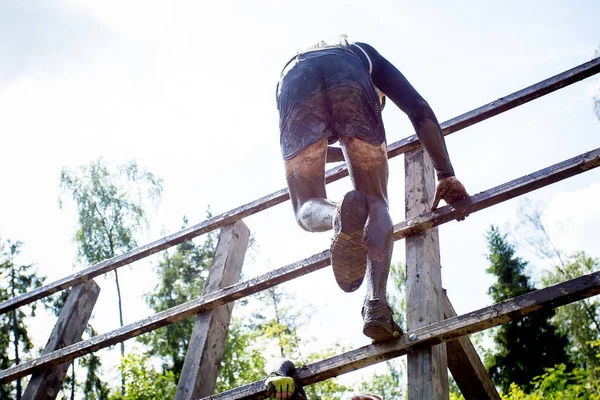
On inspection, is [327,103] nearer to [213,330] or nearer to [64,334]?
[213,330]

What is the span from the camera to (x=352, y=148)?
213 cm

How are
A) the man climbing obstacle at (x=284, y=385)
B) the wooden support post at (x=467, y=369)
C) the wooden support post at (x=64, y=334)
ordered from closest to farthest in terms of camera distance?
1. the man climbing obstacle at (x=284, y=385)
2. the wooden support post at (x=467, y=369)
3. the wooden support post at (x=64, y=334)

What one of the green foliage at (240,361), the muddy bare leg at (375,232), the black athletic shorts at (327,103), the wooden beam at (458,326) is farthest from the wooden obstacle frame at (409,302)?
the green foliage at (240,361)

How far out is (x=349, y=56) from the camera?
235cm

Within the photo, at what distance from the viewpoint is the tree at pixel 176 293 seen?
671 inches

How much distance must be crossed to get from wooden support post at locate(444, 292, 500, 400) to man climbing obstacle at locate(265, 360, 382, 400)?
0.76m

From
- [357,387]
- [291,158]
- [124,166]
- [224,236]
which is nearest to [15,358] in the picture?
[124,166]

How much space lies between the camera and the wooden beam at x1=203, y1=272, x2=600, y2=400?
1706 mm

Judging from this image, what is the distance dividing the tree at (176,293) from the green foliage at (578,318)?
12.2 meters

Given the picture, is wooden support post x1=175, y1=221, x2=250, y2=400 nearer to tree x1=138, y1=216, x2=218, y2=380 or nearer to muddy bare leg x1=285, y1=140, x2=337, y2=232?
muddy bare leg x1=285, y1=140, x2=337, y2=232

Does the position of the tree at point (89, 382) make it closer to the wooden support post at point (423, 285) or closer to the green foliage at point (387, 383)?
the green foliage at point (387, 383)

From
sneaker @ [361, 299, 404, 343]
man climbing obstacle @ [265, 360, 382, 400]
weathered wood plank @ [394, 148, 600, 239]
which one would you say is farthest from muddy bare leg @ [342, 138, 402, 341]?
man climbing obstacle @ [265, 360, 382, 400]

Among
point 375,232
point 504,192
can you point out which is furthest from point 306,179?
point 504,192

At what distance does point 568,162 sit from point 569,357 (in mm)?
17517
